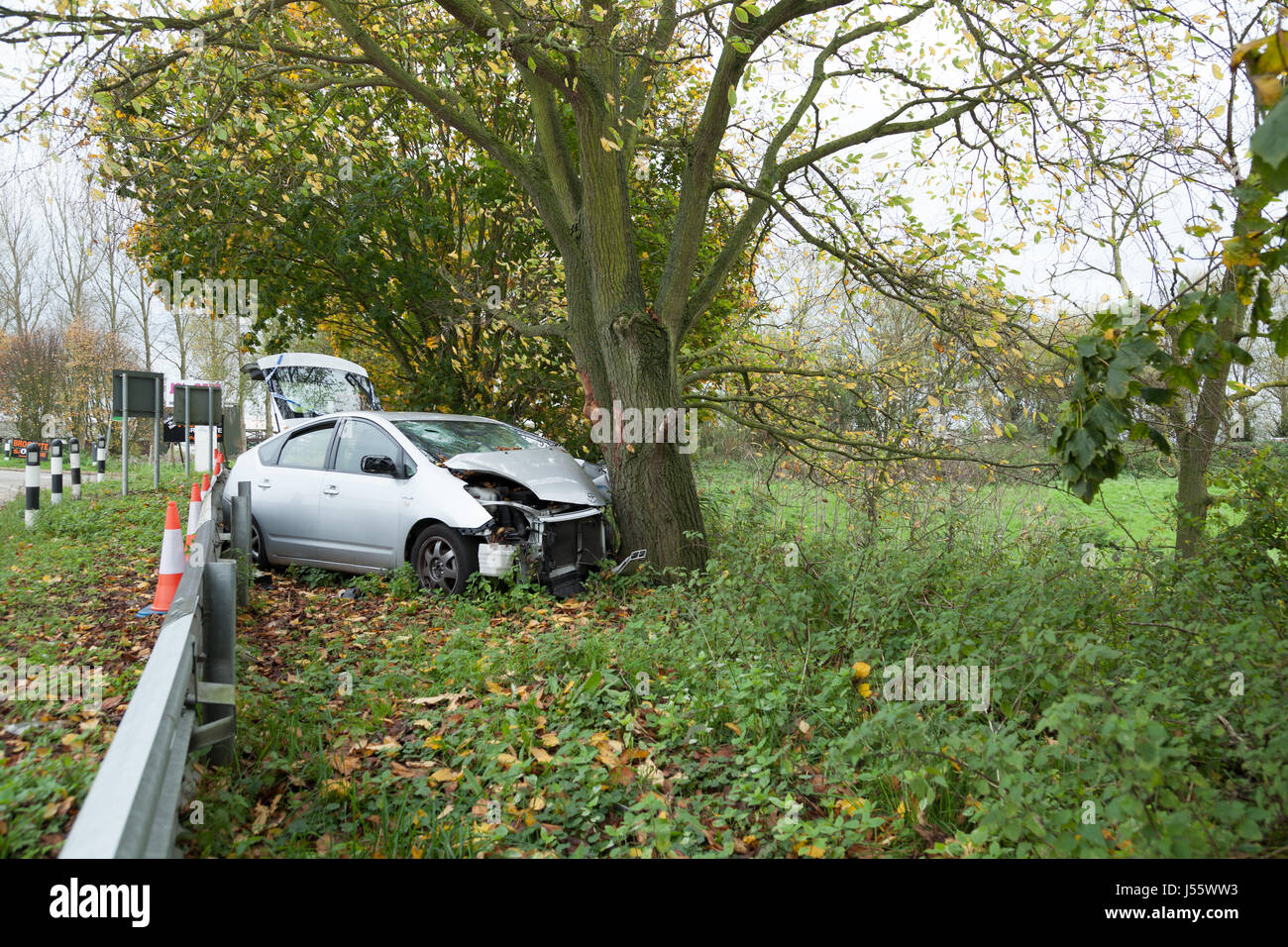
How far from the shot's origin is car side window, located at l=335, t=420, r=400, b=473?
25.9 ft

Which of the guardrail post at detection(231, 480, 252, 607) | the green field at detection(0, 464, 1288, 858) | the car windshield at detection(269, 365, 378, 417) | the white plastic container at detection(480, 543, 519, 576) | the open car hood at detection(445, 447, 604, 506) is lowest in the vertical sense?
the green field at detection(0, 464, 1288, 858)

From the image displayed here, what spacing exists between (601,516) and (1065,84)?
5.42 m

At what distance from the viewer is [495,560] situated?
6.99 metres

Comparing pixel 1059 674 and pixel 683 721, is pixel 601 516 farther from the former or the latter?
pixel 1059 674

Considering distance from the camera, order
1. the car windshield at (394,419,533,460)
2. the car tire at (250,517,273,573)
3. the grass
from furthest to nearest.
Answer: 1. the car tire at (250,517,273,573)
2. the car windshield at (394,419,533,460)
3. the grass

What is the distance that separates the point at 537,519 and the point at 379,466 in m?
1.67

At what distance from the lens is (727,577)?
18.6 ft

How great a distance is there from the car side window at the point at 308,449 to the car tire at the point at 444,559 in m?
1.66

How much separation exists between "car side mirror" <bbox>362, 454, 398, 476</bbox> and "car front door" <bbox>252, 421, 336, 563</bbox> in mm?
728

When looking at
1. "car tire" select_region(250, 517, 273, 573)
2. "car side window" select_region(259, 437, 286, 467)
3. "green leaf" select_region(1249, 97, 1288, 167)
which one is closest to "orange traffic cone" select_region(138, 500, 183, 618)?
"car tire" select_region(250, 517, 273, 573)

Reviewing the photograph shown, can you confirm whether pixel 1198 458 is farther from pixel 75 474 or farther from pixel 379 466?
pixel 75 474

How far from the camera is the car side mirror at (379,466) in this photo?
7.60m

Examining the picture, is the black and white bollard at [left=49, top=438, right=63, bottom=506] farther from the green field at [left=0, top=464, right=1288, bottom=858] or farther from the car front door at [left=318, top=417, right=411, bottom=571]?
the car front door at [left=318, top=417, right=411, bottom=571]
